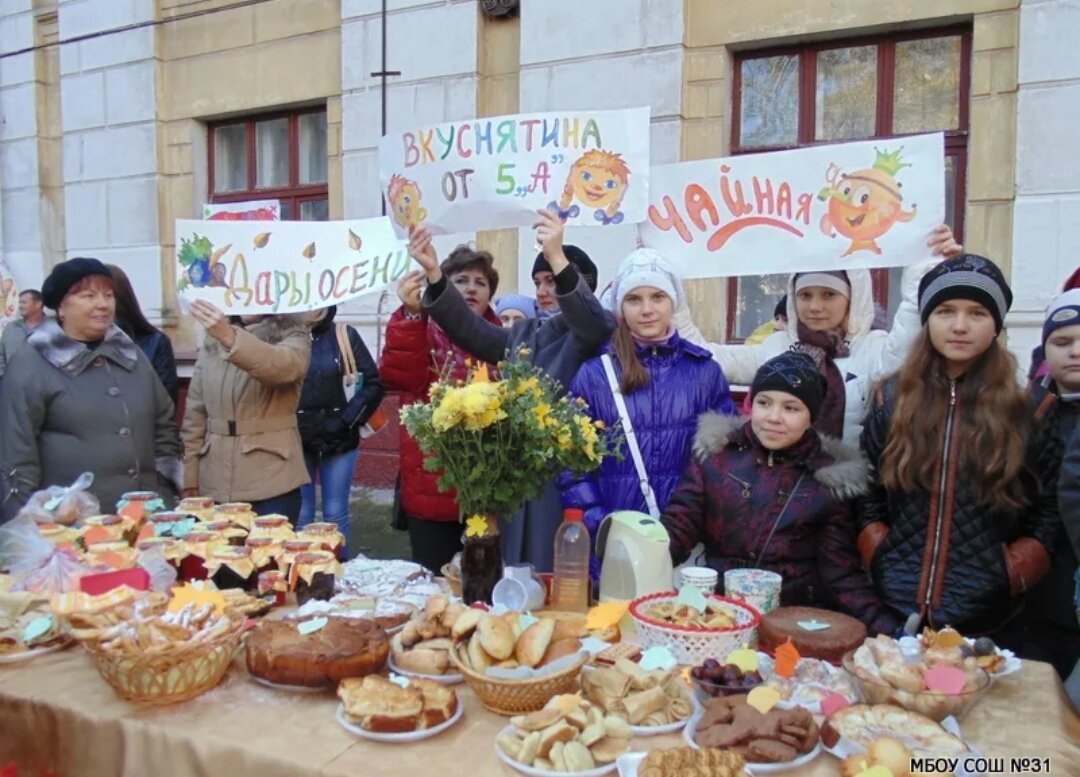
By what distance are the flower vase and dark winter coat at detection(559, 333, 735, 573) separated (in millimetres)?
461

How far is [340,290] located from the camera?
3699mm

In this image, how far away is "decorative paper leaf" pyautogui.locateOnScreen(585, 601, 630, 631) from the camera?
2.14m

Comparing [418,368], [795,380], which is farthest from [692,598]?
→ [418,368]

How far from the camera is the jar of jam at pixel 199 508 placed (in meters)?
2.81

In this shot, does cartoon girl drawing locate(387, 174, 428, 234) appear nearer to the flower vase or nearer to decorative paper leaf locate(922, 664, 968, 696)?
the flower vase

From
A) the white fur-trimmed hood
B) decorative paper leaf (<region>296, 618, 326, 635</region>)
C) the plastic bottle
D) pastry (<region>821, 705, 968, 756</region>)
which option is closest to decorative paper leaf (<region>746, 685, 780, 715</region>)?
pastry (<region>821, 705, 968, 756</region>)

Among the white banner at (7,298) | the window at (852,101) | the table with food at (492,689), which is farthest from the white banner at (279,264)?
the white banner at (7,298)

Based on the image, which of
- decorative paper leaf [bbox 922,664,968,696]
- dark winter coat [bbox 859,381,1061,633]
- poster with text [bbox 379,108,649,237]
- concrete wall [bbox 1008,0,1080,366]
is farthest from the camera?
concrete wall [bbox 1008,0,1080,366]

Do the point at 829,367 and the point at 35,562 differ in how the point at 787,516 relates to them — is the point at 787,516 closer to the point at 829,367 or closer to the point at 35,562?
the point at 829,367

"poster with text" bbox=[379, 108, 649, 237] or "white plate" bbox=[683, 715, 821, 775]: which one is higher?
"poster with text" bbox=[379, 108, 649, 237]

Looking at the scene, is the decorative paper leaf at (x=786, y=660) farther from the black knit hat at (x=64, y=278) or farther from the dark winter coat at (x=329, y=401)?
the dark winter coat at (x=329, y=401)

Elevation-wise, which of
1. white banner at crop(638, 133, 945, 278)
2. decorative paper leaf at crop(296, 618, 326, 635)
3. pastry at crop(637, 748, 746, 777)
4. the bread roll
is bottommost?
pastry at crop(637, 748, 746, 777)

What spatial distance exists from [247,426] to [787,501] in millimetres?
2441

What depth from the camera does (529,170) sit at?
3.23 meters
